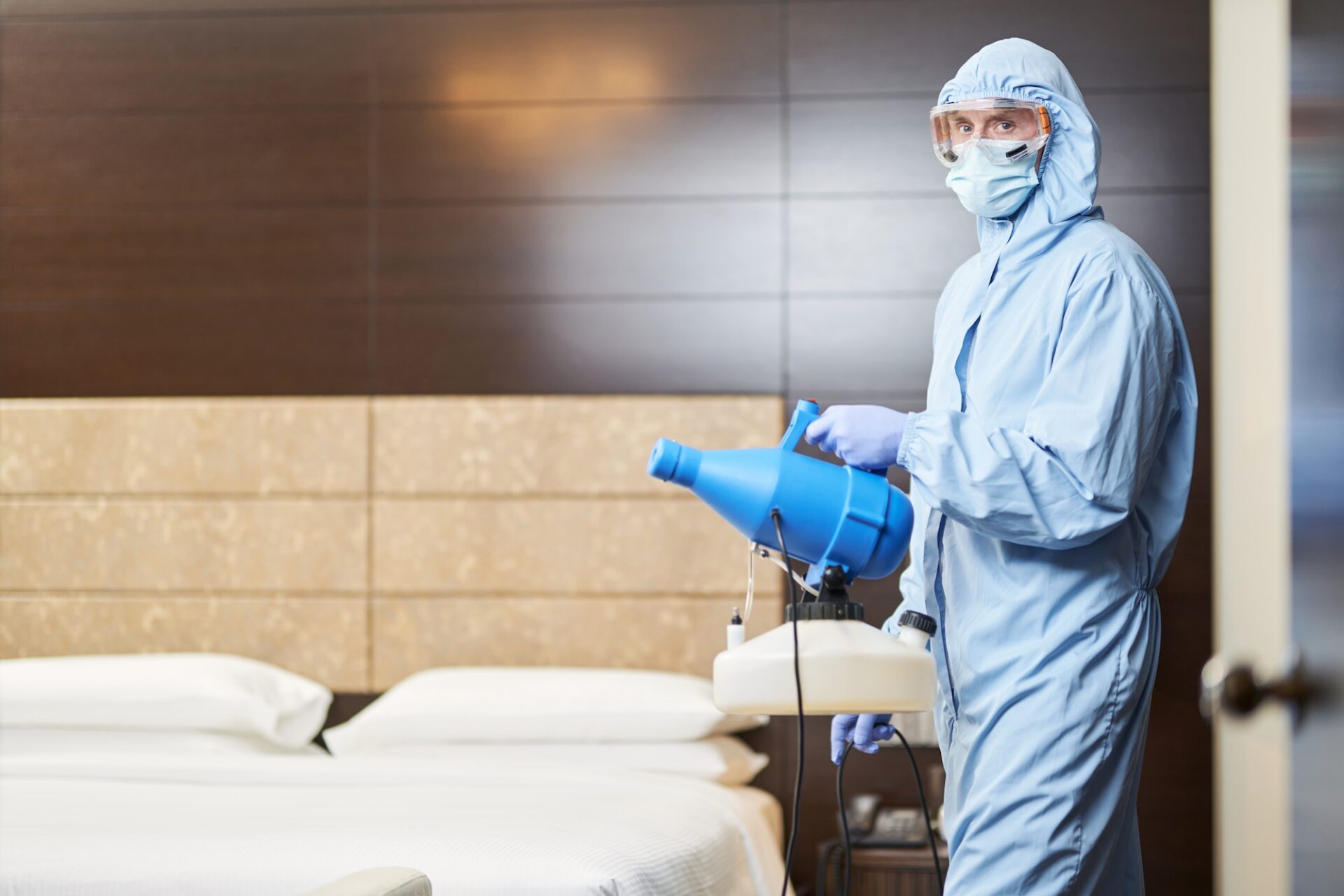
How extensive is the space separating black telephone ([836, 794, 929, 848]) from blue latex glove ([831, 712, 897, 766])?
835 millimetres

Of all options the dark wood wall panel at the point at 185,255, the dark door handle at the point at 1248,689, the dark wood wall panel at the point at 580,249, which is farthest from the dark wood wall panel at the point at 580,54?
the dark door handle at the point at 1248,689

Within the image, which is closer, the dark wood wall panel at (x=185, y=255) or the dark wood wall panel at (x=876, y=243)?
the dark wood wall panel at (x=876, y=243)

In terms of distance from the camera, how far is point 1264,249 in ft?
8.95

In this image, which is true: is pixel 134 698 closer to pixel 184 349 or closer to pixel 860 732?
pixel 184 349

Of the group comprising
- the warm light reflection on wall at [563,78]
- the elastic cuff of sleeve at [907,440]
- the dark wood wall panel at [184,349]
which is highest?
the warm light reflection on wall at [563,78]

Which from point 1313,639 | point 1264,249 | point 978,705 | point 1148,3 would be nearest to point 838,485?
point 978,705

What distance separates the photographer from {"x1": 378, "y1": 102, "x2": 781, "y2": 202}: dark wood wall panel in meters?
3.22

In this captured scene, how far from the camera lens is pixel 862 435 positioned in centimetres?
142

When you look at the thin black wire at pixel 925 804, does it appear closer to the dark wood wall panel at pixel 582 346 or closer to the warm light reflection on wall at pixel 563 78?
the dark wood wall panel at pixel 582 346

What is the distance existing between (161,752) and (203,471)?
2.48 feet

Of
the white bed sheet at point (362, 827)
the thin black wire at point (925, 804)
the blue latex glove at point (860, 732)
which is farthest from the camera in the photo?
the white bed sheet at point (362, 827)

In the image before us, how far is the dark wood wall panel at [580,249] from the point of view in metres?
3.21

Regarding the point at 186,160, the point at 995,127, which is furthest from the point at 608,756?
the point at 186,160

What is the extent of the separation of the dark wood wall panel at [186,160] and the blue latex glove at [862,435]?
219cm
